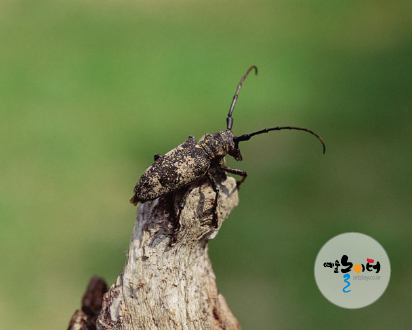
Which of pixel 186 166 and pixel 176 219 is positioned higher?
pixel 186 166

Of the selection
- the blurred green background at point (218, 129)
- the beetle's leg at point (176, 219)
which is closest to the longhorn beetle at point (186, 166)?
the beetle's leg at point (176, 219)

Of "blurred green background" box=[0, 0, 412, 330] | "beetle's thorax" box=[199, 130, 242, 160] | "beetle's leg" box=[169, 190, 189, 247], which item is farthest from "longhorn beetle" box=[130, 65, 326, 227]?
"blurred green background" box=[0, 0, 412, 330]

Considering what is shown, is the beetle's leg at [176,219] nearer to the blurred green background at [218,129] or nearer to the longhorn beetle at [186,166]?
the longhorn beetle at [186,166]

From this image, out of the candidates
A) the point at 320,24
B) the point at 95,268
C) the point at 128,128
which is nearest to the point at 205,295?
the point at 95,268

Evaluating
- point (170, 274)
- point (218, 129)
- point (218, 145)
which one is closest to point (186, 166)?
point (218, 145)

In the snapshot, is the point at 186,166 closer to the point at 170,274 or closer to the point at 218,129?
the point at 170,274
